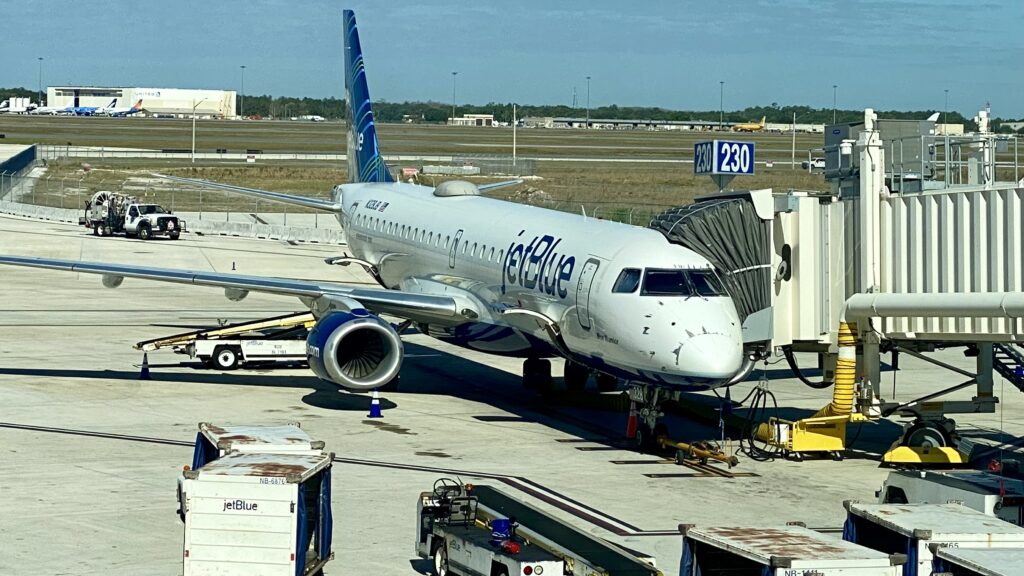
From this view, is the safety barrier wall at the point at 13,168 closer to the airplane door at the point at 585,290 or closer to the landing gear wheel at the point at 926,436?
the airplane door at the point at 585,290

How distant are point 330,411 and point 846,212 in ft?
37.7

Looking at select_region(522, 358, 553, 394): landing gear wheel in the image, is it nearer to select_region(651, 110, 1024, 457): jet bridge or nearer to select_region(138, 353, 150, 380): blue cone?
select_region(651, 110, 1024, 457): jet bridge

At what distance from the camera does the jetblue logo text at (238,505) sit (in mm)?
16188

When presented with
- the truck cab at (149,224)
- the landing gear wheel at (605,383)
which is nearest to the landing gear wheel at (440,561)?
the landing gear wheel at (605,383)

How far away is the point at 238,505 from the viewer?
16.2 metres

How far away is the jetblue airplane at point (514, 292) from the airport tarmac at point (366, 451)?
1522 millimetres

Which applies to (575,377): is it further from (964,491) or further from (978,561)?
(978,561)

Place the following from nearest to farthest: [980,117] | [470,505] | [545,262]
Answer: [470,505] < [980,117] < [545,262]

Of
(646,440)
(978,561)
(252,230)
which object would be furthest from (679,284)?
(252,230)

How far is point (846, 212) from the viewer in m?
25.8

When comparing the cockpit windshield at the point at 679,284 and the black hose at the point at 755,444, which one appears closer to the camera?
the cockpit windshield at the point at 679,284

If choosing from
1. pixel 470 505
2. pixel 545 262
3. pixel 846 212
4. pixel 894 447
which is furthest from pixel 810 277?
pixel 470 505

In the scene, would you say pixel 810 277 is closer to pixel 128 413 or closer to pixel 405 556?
pixel 405 556

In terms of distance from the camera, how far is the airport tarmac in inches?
768
